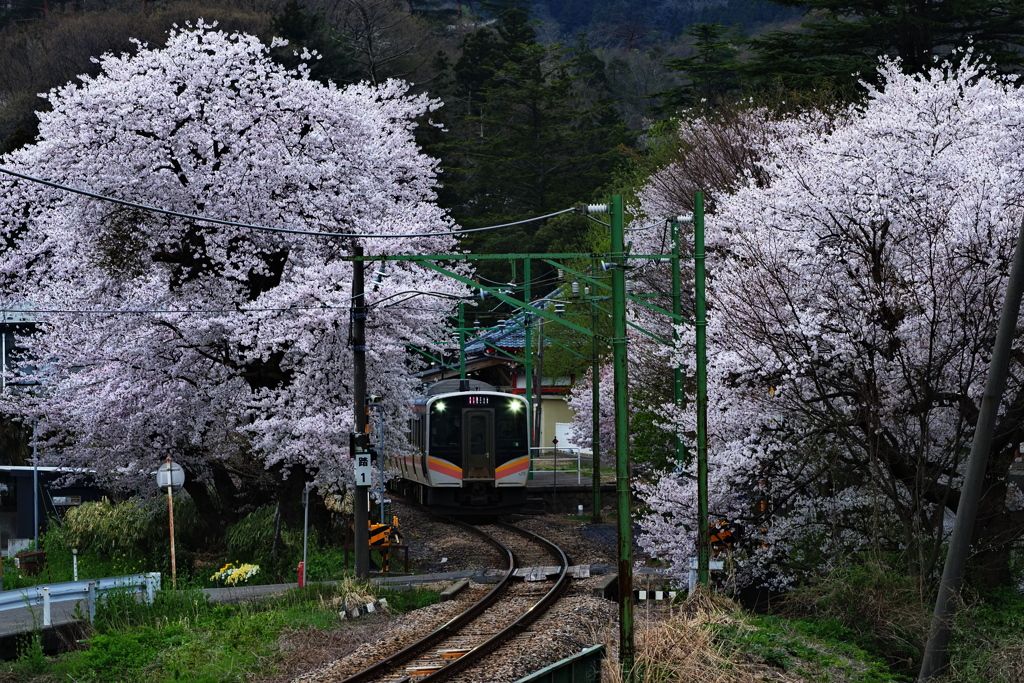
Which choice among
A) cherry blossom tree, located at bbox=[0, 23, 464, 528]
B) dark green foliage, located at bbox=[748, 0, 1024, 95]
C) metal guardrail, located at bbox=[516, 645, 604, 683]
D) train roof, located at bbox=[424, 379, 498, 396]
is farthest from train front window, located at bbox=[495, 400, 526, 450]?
Result: metal guardrail, located at bbox=[516, 645, 604, 683]

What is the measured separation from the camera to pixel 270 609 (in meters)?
17.4

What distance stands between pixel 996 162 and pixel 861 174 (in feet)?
6.41

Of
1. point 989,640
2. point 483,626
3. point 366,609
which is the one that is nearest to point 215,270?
point 366,609

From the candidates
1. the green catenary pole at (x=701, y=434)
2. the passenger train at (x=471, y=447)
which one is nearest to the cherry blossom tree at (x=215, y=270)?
the passenger train at (x=471, y=447)

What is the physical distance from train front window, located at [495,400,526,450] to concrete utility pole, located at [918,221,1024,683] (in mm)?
18099

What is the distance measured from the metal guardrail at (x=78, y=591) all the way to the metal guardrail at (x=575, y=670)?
26.0ft

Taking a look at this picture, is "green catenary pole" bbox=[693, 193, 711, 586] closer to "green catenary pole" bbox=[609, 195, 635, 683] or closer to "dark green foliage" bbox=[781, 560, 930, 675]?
"dark green foliage" bbox=[781, 560, 930, 675]

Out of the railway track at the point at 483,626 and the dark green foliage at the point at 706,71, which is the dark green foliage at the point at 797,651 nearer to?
the railway track at the point at 483,626

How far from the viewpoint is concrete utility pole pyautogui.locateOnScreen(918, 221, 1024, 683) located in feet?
31.8

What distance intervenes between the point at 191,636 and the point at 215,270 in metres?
10.7

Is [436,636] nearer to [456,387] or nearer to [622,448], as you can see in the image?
[622,448]

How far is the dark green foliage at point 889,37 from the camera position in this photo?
33.8m

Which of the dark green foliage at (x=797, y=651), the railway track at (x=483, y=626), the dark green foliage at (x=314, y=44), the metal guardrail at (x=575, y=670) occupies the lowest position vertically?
the railway track at (x=483, y=626)

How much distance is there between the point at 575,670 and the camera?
9422 millimetres
